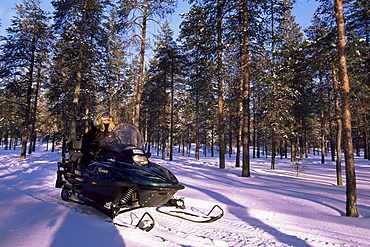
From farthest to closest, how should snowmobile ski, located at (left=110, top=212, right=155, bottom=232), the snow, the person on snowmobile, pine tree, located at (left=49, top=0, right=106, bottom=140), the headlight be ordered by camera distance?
pine tree, located at (left=49, top=0, right=106, bottom=140)
the person on snowmobile
the headlight
snowmobile ski, located at (left=110, top=212, right=155, bottom=232)
the snow

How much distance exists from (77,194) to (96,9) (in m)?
14.8

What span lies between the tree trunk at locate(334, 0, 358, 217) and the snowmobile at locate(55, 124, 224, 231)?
399 cm

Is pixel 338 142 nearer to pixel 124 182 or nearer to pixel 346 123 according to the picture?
pixel 346 123

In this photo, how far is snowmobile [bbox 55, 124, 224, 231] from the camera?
12.2 feet

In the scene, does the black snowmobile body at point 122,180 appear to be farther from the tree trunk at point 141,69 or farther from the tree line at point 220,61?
the tree trunk at point 141,69

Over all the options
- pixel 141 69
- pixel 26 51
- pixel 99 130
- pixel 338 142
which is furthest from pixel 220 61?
pixel 26 51

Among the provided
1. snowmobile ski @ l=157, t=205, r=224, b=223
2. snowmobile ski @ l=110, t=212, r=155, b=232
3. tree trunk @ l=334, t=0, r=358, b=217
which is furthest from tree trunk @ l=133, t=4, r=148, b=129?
tree trunk @ l=334, t=0, r=358, b=217

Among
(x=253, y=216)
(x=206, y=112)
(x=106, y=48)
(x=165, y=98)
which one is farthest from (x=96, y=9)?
(x=206, y=112)

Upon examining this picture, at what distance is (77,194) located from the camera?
186 inches

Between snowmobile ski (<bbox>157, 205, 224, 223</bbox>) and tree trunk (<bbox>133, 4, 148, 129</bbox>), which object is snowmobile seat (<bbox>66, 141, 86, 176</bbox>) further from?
tree trunk (<bbox>133, 4, 148, 129</bbox>)

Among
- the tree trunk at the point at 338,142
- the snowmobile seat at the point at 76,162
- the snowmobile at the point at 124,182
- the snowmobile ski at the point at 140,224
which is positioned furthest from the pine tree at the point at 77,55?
the tree trunk at the point at 338,142

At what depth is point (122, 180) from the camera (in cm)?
376

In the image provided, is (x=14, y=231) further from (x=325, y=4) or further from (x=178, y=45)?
(x=178, y=45)

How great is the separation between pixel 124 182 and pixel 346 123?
20.5 feet
